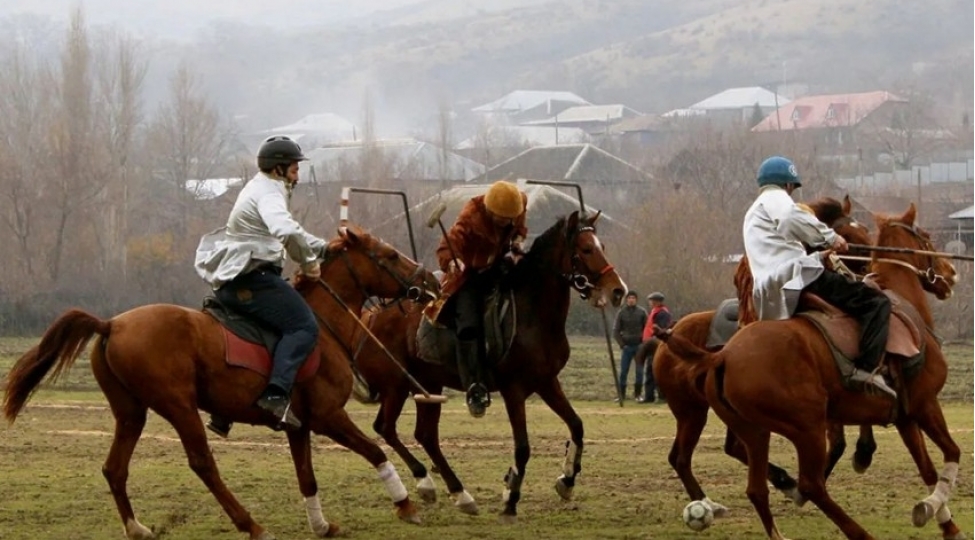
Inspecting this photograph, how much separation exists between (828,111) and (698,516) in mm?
176143

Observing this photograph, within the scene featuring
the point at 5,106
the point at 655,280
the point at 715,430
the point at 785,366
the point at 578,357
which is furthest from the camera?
the point at 5,106

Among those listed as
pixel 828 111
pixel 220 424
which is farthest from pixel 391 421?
pixel 828 111

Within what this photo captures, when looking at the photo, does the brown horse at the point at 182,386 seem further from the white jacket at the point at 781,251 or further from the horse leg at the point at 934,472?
the horse leg at the point at 934,472

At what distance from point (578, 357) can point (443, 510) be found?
2841 cm

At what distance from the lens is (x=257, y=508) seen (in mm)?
14672

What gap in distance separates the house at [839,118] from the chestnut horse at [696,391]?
144 metres

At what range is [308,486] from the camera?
1333 centimetres

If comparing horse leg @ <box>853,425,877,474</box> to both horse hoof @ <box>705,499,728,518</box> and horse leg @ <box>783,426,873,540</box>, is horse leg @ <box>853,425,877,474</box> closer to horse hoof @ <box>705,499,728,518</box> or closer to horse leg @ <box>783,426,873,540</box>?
horse hoof @ <box>705,499,728,518</box>

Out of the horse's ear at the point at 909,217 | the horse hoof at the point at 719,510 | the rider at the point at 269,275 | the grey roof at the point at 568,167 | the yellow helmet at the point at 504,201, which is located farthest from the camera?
the grey roof at the point at 568,167

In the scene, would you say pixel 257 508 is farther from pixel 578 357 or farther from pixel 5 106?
pixel 5 106

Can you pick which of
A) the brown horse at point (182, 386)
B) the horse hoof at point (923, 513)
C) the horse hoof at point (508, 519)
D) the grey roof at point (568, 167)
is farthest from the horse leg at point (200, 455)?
the grey roof at point (568, 167)

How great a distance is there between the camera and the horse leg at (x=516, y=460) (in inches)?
561

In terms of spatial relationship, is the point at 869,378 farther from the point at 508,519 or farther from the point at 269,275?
the point at 269,275

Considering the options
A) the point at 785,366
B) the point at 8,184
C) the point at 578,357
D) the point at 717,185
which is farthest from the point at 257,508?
the point at 717,185
